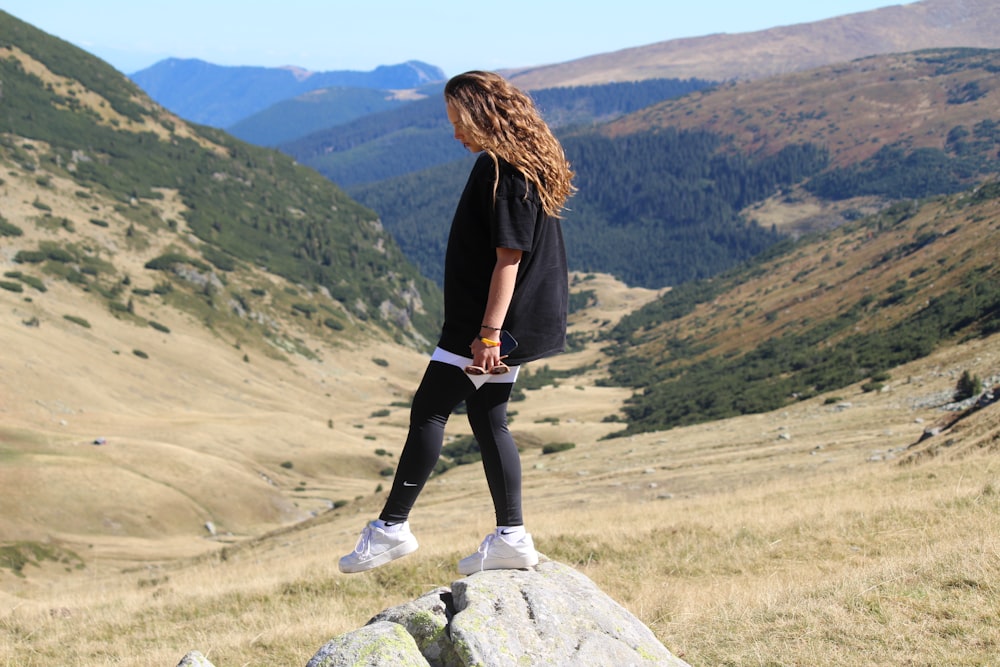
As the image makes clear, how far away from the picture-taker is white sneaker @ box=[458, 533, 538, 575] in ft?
22.3

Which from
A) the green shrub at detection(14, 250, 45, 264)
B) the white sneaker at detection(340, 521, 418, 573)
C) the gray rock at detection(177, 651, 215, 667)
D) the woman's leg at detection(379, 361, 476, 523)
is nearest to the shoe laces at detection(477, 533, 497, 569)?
the white sneaker at detection(340, 521, 418, 573)

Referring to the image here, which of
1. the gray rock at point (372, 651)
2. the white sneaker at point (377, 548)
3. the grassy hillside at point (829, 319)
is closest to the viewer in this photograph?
the gray rock at point (372, 651)

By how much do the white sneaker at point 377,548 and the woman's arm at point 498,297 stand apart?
168 cm

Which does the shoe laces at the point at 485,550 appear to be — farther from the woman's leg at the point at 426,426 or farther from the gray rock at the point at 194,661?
the gray rock at the point at 194,661

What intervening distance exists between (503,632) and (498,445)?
1.37 metres

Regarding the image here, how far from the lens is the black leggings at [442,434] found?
6.37m

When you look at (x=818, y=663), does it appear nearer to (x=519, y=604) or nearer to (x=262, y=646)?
(x=519, y=604)

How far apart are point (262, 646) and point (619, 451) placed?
3353 centimetres

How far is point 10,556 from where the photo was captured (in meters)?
36.7

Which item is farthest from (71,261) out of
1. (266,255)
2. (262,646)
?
(262,646)

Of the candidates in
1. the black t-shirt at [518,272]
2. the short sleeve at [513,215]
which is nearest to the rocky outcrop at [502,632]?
the black t-shirt at [518,272]

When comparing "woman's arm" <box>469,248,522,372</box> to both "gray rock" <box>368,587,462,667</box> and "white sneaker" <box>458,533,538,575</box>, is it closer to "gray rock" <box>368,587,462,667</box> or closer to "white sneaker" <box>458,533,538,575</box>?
"white sneaker" <box>458,533,538,575</box>

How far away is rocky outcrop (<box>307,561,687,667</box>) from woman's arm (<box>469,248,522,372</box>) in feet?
6.07

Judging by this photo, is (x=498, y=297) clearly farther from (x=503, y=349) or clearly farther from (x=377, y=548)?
(x=377, y=548)
